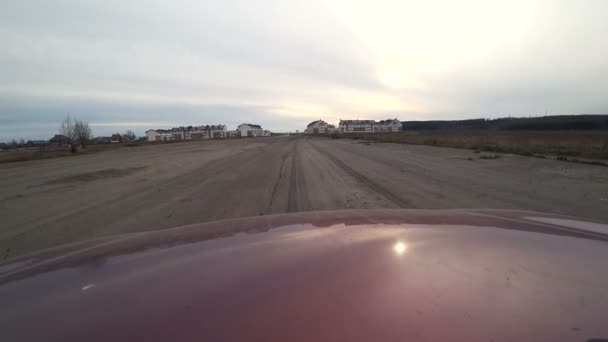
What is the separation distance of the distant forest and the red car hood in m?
115

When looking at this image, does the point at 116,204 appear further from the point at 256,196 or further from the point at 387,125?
the point at 387,125

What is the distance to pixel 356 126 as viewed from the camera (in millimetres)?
159750

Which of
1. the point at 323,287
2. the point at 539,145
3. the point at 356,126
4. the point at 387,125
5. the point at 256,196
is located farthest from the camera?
the point at 356,126

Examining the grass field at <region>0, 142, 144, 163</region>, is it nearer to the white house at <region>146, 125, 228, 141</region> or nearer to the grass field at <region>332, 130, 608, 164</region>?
the grass field at <region>332, 130, 608, 164</region>

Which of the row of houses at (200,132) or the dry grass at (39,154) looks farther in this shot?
the row of houses at (200,132)

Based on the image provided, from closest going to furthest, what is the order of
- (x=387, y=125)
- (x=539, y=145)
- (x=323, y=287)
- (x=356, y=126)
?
1. (x=323, y=287)
2. (x=539, y=145)
3. (x=387, y=125)
4. (x=356, y=126)

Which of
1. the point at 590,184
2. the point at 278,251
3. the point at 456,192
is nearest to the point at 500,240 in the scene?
the point at 278,251

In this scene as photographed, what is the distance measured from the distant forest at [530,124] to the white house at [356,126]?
102ft

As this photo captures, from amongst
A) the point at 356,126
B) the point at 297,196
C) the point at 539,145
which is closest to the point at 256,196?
the point at 297,196

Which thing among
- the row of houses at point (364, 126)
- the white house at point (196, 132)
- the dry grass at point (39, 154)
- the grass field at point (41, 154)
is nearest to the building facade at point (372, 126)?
the row of houses at point (364, 126)

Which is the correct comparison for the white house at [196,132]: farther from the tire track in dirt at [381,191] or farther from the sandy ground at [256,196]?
the tire track in dirt at [381,191]

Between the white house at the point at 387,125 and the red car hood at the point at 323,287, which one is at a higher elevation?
the white house at the point at 387,125

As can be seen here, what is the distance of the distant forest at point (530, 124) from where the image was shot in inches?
3679

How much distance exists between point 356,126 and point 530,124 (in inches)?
2946
